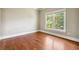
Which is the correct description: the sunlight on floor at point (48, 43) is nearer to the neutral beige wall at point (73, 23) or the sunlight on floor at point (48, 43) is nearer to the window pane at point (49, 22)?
the window pane at point (49, 22)

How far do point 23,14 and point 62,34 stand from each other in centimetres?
78

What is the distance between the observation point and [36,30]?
4.69 ft

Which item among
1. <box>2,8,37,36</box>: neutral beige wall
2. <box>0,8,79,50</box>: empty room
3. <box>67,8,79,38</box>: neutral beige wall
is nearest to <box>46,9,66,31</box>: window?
<box>0,8,79,50</box>: empty room

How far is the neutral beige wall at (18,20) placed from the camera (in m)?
1.24

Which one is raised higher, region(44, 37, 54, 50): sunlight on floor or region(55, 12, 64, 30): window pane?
region(55, 12, 64, 30): window pane

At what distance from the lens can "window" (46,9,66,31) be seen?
4.60ft

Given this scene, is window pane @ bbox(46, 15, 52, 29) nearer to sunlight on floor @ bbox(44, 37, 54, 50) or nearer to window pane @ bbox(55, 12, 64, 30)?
window pane @ bbox(55, 12, 64, 30)

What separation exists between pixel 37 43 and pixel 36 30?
235 millimetres

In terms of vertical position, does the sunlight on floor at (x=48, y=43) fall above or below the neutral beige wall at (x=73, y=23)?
below

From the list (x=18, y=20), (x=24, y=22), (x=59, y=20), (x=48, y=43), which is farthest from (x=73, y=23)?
(x=18, y=20)

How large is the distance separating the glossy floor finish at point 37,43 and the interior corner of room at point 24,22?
7 centimetres

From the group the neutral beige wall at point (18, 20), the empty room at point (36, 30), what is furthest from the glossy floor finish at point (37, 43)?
the neutral beige wall at point (18, 20)
